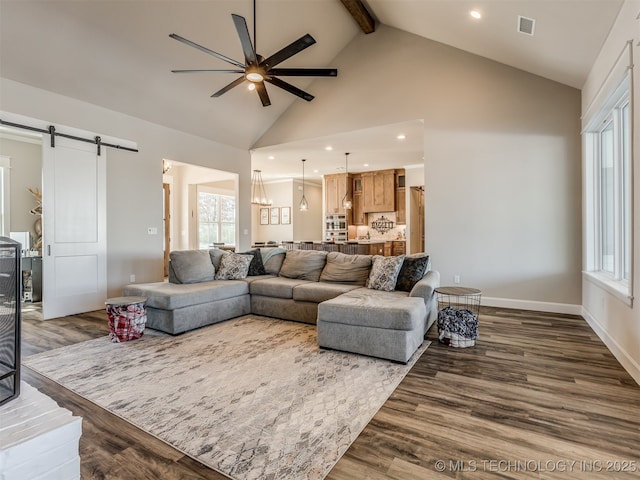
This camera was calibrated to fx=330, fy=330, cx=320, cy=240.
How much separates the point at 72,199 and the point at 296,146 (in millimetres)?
4006

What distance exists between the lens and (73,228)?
4.64 meters

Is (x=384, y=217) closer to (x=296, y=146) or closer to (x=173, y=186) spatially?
(x=296, y=146)

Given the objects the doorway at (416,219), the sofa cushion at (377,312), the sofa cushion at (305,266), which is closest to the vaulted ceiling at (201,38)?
the sofa cushion at (377,312)

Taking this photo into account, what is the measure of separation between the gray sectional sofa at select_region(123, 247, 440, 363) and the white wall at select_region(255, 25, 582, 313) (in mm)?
1447

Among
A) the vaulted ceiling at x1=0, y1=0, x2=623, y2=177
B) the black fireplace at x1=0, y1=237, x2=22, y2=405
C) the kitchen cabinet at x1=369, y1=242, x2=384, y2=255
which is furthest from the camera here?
the kitchen cabinet at x1=369, y1=242, x2=384, y2=255

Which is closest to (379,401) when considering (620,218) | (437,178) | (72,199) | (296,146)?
(620,218)

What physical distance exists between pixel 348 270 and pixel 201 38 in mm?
3867

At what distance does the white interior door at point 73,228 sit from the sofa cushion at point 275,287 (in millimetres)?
2431

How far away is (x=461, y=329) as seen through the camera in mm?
3256

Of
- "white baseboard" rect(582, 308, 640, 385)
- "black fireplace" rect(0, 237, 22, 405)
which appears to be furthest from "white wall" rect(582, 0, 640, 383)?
"black fireplace" rect(0, 237, 22, 405)

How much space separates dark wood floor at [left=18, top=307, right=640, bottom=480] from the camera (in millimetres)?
1591

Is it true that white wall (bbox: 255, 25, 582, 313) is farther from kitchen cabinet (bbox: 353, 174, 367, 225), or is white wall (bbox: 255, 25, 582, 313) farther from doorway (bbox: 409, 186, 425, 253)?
kitchen cabinet (bbox: 353, 174, 367, 225)

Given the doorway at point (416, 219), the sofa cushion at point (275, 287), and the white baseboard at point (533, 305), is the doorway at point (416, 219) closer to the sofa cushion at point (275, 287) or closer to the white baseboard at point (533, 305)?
the white baseboard at point (533, 305)

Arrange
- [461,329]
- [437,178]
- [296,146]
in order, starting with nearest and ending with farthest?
[461,329] → [437,178] → [296,146]
